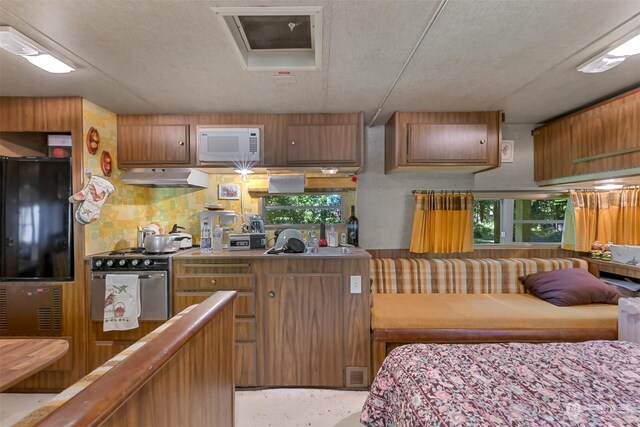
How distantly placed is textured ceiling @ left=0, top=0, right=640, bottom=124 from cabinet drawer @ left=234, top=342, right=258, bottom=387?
6.78ft

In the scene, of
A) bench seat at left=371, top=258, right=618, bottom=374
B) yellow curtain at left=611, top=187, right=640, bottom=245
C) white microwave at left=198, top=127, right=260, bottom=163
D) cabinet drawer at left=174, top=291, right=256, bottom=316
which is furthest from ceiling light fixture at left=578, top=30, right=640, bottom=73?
cabinet drawer at left=174, top=291, right=256, bottom=316

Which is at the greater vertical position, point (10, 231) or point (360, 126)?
point (360, 126)

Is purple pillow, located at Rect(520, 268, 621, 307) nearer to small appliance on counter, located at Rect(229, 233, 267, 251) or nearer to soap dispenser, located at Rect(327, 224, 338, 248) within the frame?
soap dispenser, located at Rect(327, 224, 338, 248)

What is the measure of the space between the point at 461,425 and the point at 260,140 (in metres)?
2.46

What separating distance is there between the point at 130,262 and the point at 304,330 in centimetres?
157

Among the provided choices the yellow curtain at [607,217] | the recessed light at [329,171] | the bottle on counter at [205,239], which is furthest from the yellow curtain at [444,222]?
the bottle on counter at [205,239]

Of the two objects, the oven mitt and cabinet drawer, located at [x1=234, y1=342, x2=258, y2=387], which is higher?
the oven mitt

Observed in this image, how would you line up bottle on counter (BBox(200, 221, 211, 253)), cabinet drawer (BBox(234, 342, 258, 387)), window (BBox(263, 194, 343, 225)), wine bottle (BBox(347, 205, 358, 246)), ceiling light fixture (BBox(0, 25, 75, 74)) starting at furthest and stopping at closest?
window (BBox(263, 194, 343, 225)) → wine bottle (BBox(347, 205, 358, 246)) → bottle on counter (BBox(200, 221, 211, 253)) → cabinet drawer (BBox(234, 342, 258, 387)) → ceiling light fixture (BBox(0, 25, 75, 74))

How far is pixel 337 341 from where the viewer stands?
2.34 metres

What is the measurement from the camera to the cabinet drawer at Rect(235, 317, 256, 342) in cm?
235

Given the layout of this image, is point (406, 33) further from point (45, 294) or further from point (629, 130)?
point (45, 294)

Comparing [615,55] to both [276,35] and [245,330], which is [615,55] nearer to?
[276,35]

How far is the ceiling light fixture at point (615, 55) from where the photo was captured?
155cm

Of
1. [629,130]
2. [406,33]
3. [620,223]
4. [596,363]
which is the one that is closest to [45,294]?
[406,33]
